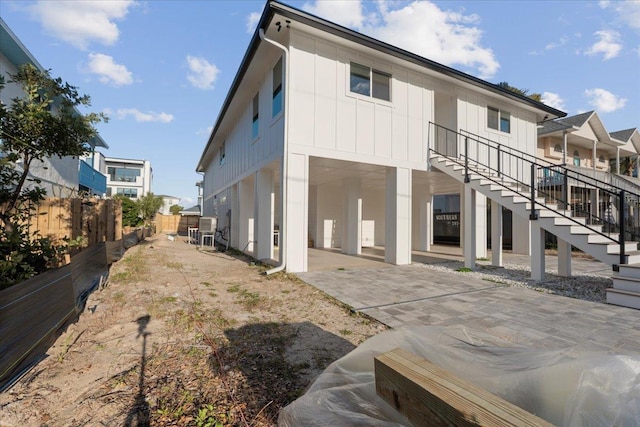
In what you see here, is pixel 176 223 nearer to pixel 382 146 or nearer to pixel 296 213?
pixel 296 213

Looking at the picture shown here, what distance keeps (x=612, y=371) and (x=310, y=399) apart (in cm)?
117

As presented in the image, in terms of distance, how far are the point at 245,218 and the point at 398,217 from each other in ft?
19.4

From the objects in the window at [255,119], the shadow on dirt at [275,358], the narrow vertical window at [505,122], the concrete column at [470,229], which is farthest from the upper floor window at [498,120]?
the shadow on dirt at [275,358]

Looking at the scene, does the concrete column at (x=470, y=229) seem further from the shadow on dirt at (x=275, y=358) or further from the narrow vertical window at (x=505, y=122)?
the shadow on dirt at (x=275, y=358)

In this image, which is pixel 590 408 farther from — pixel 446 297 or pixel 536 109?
pixel 536 109

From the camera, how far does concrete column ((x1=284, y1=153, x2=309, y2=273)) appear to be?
6.86 m

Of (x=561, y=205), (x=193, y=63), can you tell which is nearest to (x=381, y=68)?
(x=561, y=205)

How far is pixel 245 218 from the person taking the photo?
11453 mm

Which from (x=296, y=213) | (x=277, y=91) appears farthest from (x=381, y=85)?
(x=296, y=213)

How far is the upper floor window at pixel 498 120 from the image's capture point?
1041cm

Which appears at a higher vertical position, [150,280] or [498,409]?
[498,409]

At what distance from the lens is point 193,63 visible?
1327 centimetres

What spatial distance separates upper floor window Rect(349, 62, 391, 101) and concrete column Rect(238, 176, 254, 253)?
17.8 ft

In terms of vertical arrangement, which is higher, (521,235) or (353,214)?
(353,214)
